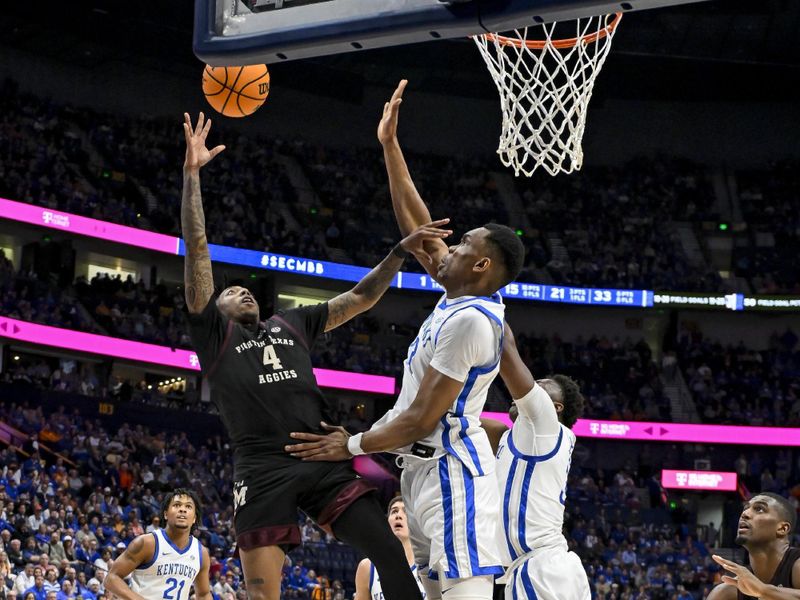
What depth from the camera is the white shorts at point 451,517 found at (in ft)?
12.9

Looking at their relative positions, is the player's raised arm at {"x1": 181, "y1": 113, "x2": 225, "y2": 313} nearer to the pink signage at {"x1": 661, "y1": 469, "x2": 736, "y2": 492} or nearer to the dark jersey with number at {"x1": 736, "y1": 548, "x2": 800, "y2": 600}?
the dark jersey with number at {"x1": 736, "y1": 548, "x2": 800, "y2": 600}

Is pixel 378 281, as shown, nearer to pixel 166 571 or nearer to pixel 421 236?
pixel 421 236

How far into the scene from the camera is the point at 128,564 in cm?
782

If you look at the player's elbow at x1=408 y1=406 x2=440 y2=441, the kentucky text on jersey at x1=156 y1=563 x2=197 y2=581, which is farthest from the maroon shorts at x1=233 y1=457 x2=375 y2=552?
the kentucky text on jersey at x1=156 y1=563 x2=197 y2=581

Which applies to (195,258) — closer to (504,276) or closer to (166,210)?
(504,276)

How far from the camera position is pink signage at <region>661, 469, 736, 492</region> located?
1110 inches

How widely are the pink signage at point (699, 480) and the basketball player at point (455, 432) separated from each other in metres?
25.1

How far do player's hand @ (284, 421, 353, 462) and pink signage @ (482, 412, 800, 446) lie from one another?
77.0ft

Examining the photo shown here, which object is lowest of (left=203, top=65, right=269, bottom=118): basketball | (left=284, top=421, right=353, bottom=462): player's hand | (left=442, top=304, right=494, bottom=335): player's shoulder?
(left=284, top=421, right=353, bottom=462): player's hand

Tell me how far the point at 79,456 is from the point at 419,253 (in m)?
Result: 15.8

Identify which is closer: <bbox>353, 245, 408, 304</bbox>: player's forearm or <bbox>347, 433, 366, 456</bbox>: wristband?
<bbox>347, 433, 366, 456</bbox>: wristband

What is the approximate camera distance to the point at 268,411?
4.56 metres

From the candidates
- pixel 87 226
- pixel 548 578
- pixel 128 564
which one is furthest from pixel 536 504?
pixel 87 226

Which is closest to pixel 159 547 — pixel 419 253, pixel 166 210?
pixel 419 253
